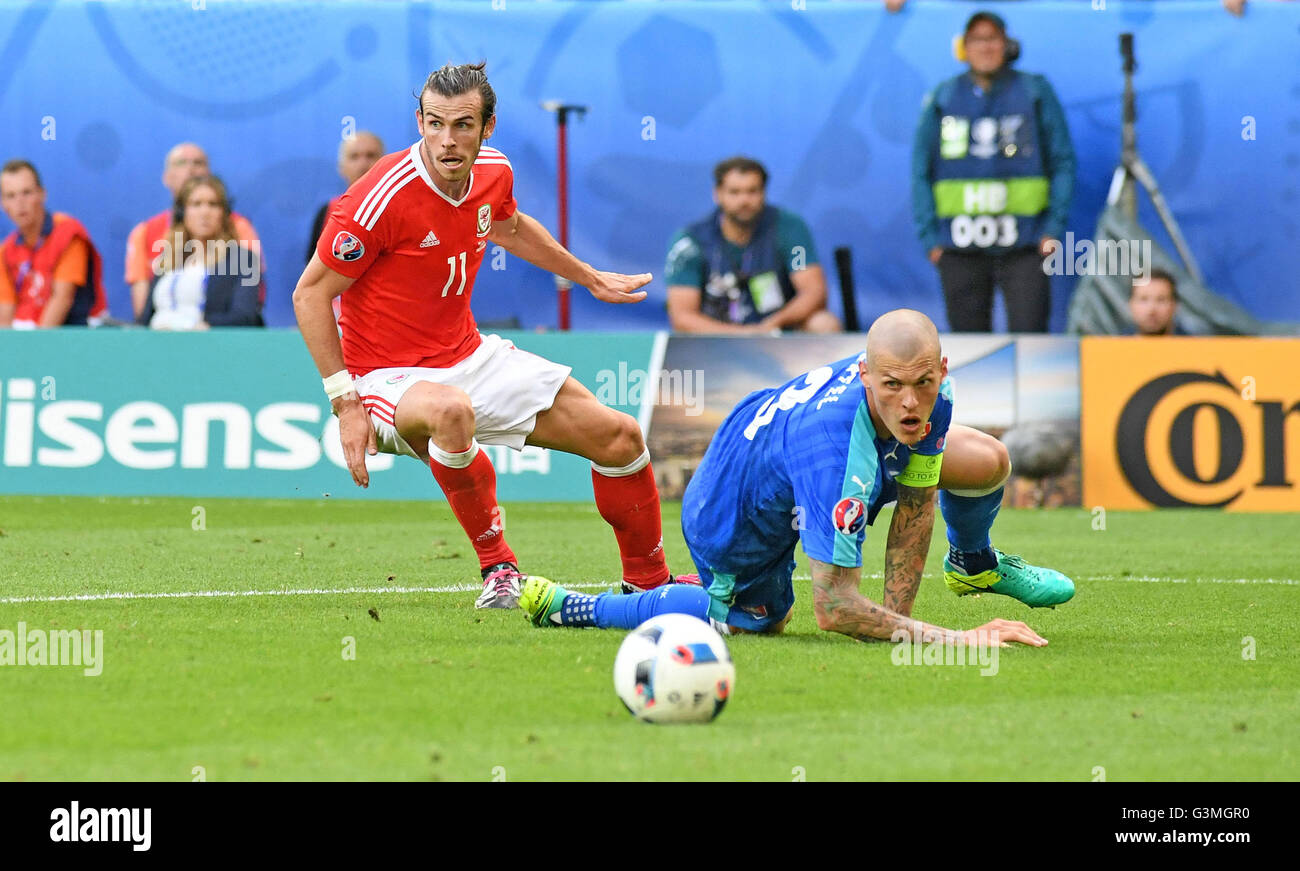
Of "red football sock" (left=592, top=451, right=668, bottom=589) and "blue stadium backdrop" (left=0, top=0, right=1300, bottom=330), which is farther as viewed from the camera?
"blue stadium backdrop" (left=0, top=0, right=1300, bottom=330)

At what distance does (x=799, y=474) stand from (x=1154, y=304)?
308 inches

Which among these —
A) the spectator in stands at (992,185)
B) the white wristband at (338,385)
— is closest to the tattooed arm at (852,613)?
the white wristband at (338,385)

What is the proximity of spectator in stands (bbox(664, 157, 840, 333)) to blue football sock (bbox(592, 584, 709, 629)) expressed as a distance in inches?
264

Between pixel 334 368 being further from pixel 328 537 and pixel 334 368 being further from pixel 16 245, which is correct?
pixel 16 245

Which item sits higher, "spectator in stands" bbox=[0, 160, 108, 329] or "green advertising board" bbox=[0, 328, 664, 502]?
"spectator in stands" bbox=[0, 160, 108, 329]

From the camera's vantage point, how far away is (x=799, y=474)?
Result: 5398 millimetres

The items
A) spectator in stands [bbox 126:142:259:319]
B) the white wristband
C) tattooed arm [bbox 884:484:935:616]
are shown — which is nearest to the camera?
tattooed arm [bbox 884:484:935:616]

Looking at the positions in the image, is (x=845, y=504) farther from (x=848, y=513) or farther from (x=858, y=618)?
(x=858, y=618)

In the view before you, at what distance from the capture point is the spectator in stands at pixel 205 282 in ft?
40.3

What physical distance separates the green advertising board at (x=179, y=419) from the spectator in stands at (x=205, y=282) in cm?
51

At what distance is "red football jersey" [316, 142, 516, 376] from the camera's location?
6.79 meters

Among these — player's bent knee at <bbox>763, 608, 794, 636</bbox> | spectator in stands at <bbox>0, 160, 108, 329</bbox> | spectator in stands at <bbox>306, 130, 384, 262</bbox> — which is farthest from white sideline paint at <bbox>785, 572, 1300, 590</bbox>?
spectator in stands at <bbox>0, 160, 108, 329</bbox>

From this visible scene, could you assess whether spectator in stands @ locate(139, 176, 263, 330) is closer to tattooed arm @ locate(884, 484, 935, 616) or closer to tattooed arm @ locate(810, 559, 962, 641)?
tattooed arm @ locate(884, 484, 935, 616)

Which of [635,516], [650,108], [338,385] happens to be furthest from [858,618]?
[650,108]
